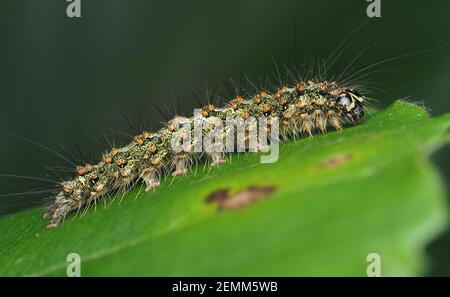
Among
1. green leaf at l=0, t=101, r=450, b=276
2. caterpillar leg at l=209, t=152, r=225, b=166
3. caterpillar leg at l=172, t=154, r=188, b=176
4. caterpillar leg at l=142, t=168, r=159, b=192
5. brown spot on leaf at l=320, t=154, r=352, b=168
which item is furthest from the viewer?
caterpillar leg at l=172, t=154, r=188, b=176

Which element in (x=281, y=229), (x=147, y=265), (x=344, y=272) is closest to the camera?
(x=344, y=272)

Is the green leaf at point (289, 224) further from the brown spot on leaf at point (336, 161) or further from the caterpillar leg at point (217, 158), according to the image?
the caterpillar leg at point (217, 158)

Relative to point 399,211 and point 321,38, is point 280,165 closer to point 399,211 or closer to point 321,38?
point 399,211

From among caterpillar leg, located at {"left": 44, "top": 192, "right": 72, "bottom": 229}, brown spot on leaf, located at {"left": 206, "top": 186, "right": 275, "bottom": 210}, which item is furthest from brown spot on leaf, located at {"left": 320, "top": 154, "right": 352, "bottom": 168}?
caterpillar leg, located at {"left": 44, "top": 192, "right": 72, "bottom": 229}

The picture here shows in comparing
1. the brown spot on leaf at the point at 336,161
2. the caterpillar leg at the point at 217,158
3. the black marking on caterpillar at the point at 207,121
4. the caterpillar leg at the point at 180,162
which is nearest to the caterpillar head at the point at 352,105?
the black marking on caterpillar at the point at 207,121

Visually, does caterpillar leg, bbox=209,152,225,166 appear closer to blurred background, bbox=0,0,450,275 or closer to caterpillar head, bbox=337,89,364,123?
caterpillar head, bbox=337,89,364,123

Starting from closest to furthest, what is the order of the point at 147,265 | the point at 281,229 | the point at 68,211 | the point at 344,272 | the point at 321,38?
the point at 344,272 → the point at 281,229 → the point at 147,265 → the point at 68,211 → the point at 321,38

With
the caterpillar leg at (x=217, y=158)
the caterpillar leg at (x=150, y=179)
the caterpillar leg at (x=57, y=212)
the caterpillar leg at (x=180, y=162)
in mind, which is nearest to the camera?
the caterpillar leg at (x=57, y=212)

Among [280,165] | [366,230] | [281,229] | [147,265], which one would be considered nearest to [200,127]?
[280,165]
